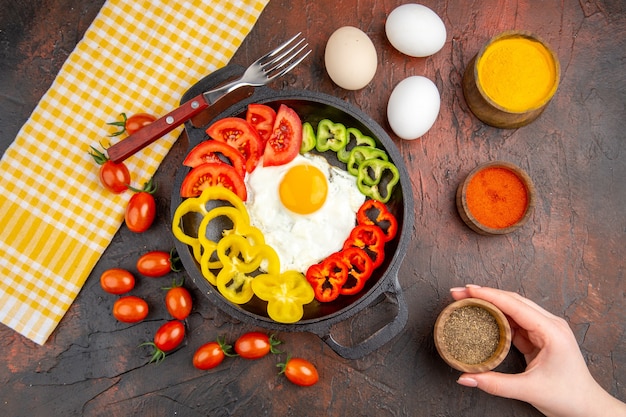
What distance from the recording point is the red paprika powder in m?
2.44

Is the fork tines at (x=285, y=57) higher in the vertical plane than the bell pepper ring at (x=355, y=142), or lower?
higher

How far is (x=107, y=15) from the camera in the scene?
2.54 metres

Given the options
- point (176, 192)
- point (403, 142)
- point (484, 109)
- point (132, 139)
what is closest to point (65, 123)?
point (132, 139)

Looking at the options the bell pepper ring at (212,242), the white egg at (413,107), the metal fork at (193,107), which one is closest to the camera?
the bell pepper ring at (212,242)

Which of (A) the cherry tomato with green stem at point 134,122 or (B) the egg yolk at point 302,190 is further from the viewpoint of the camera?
(A) the cherry tomato with green stem at point 134,122

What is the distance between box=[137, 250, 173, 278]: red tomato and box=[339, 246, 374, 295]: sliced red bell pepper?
2.55 feet

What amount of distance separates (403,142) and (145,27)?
1.30m

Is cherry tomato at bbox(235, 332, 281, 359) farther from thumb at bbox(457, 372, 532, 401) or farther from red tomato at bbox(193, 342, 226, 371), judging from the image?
thumb at bbox(457, 372, 532, 401)

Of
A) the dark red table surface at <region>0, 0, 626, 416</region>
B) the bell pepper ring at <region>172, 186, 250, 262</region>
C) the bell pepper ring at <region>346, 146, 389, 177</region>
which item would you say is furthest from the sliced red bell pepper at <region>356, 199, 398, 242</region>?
the bell pepper ring at <region>172, 186, 250, 262</region>

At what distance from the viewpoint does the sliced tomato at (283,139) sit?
7.54ft

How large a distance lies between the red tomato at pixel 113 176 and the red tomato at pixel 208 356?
31.1 inches

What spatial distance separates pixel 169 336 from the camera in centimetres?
240

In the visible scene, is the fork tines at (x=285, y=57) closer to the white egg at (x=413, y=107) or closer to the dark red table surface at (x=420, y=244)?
the dark red table surface at (x=420, y=244)

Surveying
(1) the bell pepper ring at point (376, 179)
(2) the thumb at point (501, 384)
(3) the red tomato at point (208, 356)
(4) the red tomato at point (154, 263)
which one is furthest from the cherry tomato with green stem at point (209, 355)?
(2) the thumb at point (501, 384)
